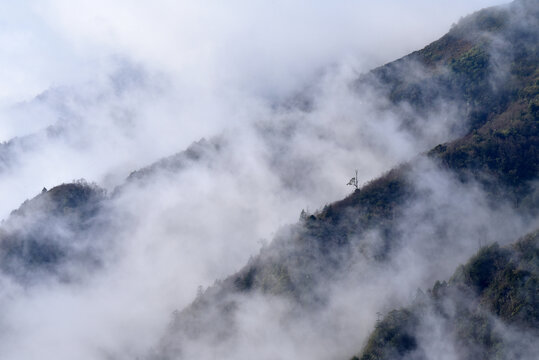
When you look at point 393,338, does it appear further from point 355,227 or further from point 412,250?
point 355,227

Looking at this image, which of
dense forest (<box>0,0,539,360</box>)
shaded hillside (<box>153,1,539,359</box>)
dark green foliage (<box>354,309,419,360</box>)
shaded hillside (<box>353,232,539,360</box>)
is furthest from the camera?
shaded hillside (<box>153,1,539,359</box>)

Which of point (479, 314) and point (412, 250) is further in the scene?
point (412, 250)

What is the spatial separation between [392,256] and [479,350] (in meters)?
41.5

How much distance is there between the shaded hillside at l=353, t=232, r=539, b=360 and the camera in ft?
365

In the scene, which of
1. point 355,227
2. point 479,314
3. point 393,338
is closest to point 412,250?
point 355,227

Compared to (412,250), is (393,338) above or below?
below

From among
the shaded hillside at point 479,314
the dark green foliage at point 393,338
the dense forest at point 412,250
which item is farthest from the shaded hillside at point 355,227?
the dark green foliage at point 393,338

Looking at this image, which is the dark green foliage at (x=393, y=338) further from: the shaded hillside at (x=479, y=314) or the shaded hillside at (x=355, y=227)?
the shaded hillside at (x=355, y=227)

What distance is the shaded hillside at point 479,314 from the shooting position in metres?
111

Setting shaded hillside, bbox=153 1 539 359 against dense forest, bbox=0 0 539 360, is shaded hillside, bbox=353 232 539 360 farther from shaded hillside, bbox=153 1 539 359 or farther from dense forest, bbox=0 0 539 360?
shaded hillside, bbox=153 1 539 359

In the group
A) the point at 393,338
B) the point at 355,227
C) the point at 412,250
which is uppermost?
the point at 355,227

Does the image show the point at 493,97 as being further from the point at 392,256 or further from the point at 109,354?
the point at 109,354

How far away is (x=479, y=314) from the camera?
117000 mm

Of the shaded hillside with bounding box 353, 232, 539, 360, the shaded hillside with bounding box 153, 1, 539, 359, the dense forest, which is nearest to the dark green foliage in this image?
the shaded hillside with bounding box 353, 232, 539, 360
